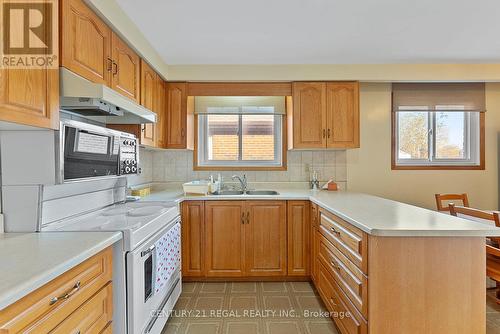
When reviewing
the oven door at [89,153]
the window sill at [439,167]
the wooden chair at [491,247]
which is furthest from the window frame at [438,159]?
the oven door at [89,153]

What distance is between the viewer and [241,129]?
354 centimetres

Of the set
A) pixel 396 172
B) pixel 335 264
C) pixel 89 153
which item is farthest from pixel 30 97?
pixel 396 172

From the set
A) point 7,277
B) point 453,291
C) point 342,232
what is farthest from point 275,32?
point 7,277

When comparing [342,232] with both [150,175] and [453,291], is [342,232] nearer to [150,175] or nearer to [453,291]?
[453,291]

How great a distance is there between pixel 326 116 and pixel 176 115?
168 cm

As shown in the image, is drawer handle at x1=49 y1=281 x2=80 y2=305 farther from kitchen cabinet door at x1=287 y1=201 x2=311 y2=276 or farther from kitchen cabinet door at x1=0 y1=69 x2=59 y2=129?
kitchen cabinet door at x1=287 y1=201 x2=311 y2=276

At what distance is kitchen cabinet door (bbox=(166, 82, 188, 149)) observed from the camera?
3.14 meters

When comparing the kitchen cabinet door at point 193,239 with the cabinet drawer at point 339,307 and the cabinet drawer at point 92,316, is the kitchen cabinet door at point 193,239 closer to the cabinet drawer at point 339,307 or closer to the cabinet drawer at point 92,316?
the cabinet drawer at point 339,307

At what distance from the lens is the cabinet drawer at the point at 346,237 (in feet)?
4.99

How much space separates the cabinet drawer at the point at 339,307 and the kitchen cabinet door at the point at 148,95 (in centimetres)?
195

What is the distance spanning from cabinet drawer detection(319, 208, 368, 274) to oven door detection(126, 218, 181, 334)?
1224mm

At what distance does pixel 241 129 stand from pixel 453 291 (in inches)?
104

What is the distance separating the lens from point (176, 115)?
10.3ft

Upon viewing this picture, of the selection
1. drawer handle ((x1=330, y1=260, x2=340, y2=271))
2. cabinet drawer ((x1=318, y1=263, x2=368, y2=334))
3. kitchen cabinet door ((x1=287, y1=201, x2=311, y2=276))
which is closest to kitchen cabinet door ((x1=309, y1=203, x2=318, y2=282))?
kitchen cabinet door ((x1=287, y1=201, x2=311, y2=276))
